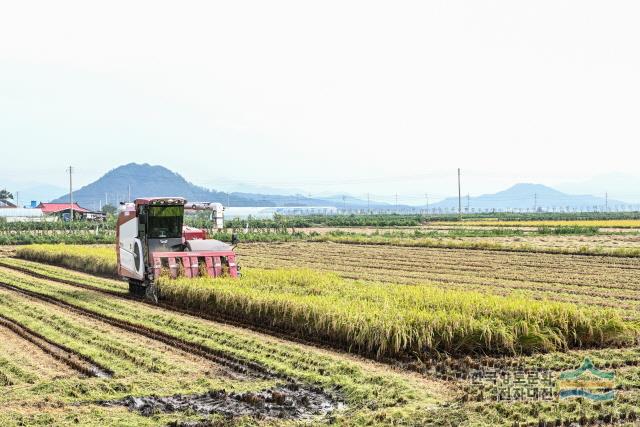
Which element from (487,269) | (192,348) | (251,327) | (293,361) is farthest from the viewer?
(487,269)

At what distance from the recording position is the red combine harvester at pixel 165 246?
1912 cm

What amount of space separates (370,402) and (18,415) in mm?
3919

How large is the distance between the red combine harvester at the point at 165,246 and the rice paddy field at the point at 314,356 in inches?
30.6

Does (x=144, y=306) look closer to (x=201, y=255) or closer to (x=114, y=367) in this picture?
(x=201, y=255)

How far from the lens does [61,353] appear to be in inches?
474

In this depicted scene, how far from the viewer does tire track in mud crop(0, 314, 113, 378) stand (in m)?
10.7

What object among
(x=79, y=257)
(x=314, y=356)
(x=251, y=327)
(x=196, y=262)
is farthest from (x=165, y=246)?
(x=79, y=257)

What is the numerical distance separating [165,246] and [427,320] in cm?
1016

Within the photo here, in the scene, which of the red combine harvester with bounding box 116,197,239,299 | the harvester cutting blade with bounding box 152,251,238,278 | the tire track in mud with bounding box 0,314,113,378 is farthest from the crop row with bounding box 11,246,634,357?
the tire track in mud with bounding box 0,314,113,378

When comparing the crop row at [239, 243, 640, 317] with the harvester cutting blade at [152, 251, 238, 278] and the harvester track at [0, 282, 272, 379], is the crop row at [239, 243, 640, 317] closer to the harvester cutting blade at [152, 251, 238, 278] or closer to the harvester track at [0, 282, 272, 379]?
the harvester cutting blade at [152, 251, 238, 278]

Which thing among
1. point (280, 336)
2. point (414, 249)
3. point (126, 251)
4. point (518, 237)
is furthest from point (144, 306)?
point (518, 237)

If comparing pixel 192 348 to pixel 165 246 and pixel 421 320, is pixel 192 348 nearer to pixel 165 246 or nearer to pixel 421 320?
pixel 421 320

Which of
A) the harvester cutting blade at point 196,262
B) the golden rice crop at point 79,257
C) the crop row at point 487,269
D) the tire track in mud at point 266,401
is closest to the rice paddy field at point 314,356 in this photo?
the tire track in mud at point 266,401

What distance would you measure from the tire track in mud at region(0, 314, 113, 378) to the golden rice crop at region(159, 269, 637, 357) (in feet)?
12.4
